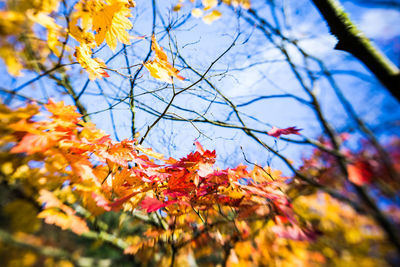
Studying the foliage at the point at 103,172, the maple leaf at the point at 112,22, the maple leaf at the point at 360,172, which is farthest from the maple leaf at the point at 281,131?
the maple leaf at the point at 112,22

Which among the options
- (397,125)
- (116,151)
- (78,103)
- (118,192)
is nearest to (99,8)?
(116,151)

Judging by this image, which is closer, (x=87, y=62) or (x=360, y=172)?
(x=360, y=172)

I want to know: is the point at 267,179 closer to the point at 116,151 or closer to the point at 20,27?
the point at 116,151

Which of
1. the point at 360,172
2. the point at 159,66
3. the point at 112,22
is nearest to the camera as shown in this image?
the point at 360,172

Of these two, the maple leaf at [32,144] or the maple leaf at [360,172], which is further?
the maple leaf at [360,172]

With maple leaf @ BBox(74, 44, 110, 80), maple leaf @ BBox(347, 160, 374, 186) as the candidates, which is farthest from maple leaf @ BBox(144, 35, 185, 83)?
maple leaf @ BBox(347, 160, 374, 186)

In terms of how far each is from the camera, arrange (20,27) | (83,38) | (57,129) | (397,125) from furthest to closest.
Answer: (83,38)
(57,129)
(397,125)
(20,27)

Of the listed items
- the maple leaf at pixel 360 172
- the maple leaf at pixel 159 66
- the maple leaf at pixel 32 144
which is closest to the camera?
the maple leaf at pixel 32 144

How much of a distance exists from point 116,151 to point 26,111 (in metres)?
0.51

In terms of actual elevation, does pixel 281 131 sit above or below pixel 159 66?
below

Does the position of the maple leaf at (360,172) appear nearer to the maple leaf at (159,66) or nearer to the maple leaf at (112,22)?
the maple leaf at (159,66)

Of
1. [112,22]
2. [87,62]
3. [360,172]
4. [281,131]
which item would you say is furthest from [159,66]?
[360,172]

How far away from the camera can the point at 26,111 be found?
2.64 ft

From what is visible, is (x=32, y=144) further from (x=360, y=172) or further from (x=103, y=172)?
(x=360, y=172)
